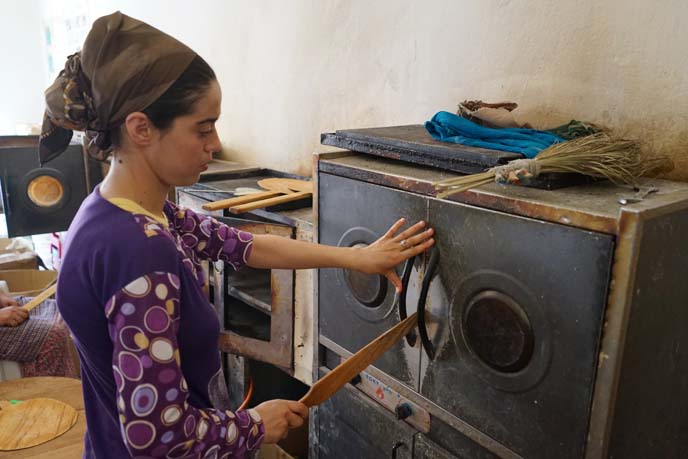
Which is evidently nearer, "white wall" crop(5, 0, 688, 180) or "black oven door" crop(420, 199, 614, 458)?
"black oven door" crop(420, 199, 614, 458)

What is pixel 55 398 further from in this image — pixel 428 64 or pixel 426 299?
pixel 428 64

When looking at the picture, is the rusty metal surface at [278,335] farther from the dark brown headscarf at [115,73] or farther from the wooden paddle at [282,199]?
the dark brown headscarf at [115,73]

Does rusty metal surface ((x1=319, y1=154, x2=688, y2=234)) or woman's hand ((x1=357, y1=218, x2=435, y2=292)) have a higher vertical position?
rusty metal surface ((x1=319, y1=154, x2=688, y2=234))

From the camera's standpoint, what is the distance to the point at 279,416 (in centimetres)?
121

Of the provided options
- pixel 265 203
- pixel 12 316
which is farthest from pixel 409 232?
pixel 12 316

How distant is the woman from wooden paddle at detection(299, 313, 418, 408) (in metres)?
0.13

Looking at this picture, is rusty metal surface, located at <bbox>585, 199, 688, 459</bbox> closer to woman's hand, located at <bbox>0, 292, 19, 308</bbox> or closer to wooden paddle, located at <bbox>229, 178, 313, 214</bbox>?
wooden paddle, located at <bbox>229, 178, 313, 214</bbox>

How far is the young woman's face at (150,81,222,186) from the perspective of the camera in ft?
3.45

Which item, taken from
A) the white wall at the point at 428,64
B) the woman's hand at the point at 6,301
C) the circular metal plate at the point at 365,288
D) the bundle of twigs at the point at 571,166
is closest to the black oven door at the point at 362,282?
the circular metal plate at the point at 365,288

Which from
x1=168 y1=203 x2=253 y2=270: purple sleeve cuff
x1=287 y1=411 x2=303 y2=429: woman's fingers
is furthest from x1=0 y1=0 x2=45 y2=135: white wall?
x1=287 y1=411 x2=303 y2=429: woman's fingers

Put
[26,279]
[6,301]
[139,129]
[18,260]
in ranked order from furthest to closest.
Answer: [18,260]
[26,279]
[6,301]
[139,129]

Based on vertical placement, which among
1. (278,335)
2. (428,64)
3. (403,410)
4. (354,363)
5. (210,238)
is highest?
(428,64)

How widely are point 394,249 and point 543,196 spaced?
0.35 m

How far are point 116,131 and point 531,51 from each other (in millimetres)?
1149
